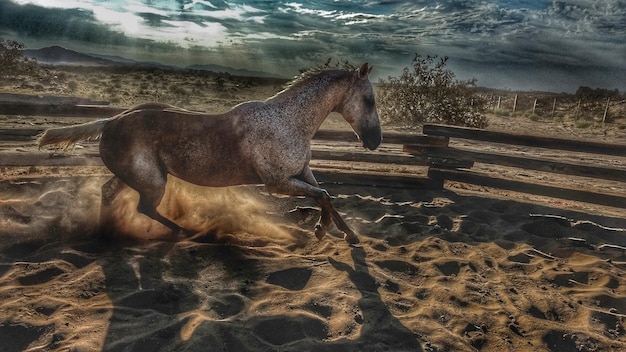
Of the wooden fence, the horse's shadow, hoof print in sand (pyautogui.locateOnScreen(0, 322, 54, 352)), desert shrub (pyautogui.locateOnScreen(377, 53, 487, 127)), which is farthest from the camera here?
desert shrub (pyautogui.locateOnScreen(377, 53, 487, 127))

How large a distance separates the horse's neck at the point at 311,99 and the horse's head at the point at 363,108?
0.38ft

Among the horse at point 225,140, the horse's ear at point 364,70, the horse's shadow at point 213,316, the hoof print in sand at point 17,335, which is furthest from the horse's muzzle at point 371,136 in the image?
the hoof print in sand at point 17,335

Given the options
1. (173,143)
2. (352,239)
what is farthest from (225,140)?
(352,239)

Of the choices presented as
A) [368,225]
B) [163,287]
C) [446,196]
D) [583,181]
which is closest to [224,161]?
[163,287]

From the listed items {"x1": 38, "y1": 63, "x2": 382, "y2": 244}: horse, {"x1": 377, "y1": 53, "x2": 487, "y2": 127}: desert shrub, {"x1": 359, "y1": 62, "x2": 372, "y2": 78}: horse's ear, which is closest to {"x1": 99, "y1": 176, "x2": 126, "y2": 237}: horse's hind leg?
{"x1": 38, "y1": 63, "x2": 382, "y2": 244}: horse

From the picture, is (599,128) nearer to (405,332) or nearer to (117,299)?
(405,332)

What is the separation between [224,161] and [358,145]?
816cm

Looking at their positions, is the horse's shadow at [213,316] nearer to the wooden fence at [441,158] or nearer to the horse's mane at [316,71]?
the horse's mane at [316,71]

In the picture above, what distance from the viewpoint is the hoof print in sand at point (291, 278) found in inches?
140

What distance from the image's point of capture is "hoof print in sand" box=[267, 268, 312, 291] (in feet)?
11.7

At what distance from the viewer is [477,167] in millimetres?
10562

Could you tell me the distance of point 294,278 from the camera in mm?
3684

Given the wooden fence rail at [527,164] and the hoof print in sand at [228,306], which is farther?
the wooden fence rail at [527,164]

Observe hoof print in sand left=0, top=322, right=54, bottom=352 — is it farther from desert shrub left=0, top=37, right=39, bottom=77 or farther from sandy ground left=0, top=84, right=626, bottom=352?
desert shrub left=0, top=37, right=39, bottom=77
